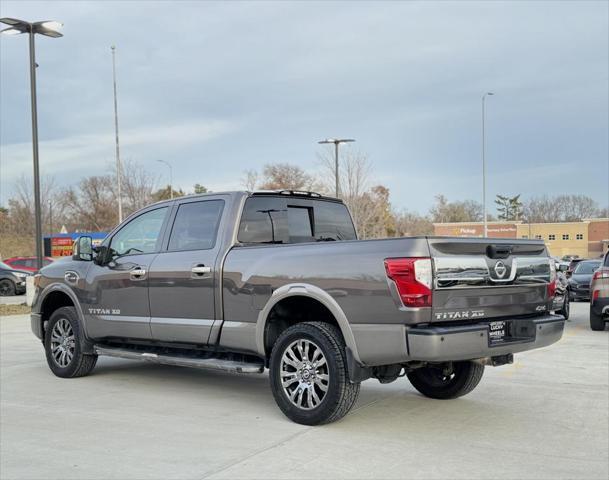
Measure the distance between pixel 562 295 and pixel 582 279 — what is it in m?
9.50

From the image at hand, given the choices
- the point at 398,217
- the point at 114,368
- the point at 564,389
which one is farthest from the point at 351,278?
the point at 398,217

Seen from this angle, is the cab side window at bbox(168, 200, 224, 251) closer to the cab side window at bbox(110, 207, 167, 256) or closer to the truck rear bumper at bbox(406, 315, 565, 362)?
the cab side window at bbox(110, 207, 167, 256)

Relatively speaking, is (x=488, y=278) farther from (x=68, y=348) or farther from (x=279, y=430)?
(x=68, y=348)

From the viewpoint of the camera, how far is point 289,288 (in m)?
6.00

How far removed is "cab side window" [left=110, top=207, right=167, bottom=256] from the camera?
24.9 feet

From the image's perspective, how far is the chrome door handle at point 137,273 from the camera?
24.2ft

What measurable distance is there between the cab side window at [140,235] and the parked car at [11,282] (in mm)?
20422

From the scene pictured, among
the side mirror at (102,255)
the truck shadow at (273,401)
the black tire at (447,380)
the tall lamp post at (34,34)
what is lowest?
the truck shadow at (273,401)

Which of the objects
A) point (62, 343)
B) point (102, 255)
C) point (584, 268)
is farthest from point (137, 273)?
point (584, 268)

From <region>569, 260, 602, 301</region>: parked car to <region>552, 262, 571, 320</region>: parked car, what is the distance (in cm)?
51

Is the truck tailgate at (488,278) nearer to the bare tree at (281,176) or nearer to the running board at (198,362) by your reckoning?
the running board at (198,362)

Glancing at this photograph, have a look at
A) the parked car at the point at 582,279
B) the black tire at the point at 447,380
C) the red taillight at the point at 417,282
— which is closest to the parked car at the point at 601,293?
the black tire at the point at 447,380

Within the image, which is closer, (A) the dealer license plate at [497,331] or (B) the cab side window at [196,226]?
(A) the dealer license plate at [497,331]

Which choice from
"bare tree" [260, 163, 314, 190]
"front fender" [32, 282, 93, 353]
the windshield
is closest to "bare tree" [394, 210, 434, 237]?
"bare tree" [260, 163, 314, 190]
